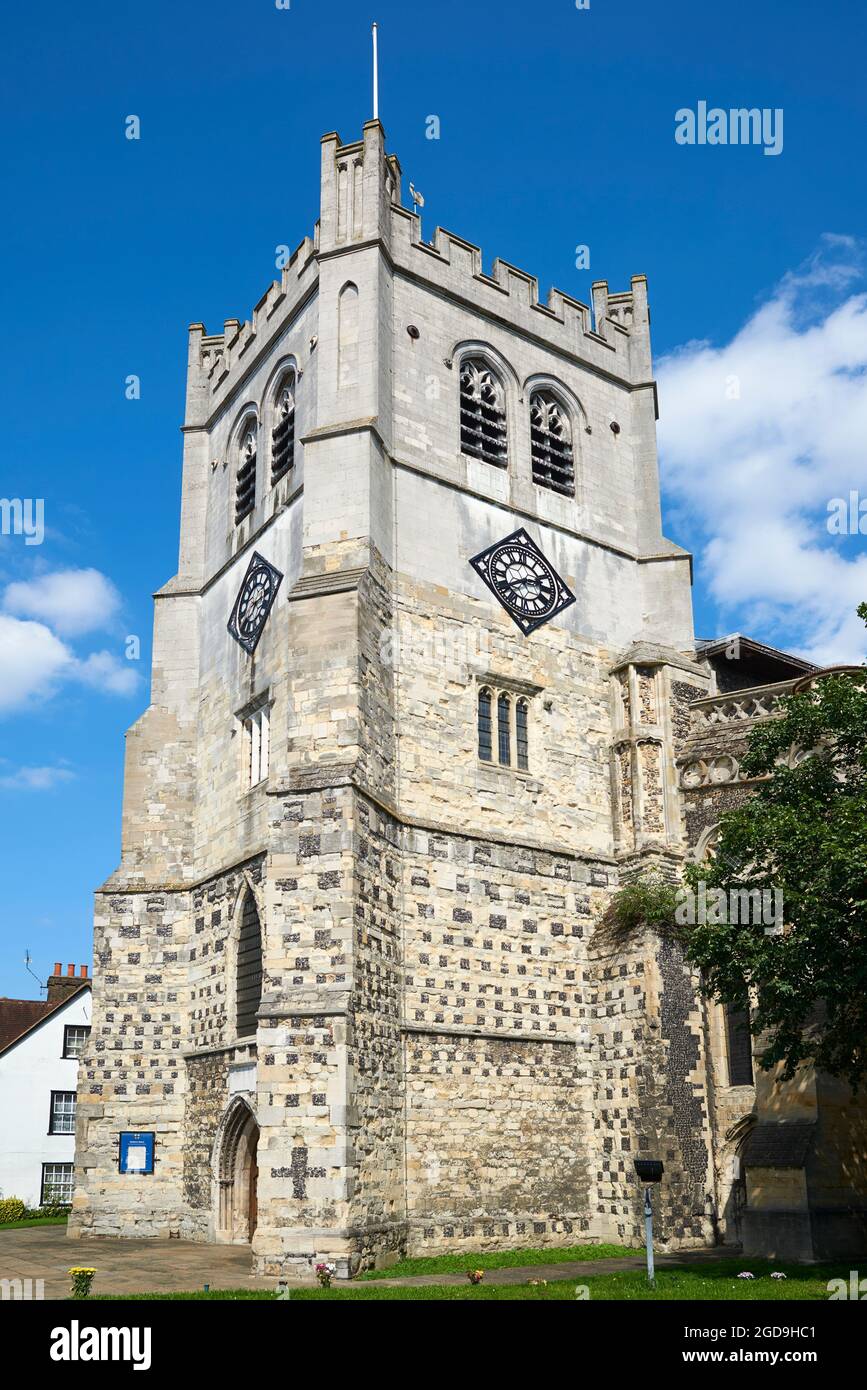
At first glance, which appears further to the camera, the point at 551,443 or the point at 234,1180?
the point at 551,443

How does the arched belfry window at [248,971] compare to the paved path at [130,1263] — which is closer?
the paved path at [130,1263]

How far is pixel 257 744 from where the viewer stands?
27.2m

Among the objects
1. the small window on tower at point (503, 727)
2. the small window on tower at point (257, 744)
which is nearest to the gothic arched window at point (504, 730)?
the small window on tower at point (503, 727)

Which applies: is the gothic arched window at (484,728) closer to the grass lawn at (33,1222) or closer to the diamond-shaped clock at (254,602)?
the diamond-shaped clock at (254,602)

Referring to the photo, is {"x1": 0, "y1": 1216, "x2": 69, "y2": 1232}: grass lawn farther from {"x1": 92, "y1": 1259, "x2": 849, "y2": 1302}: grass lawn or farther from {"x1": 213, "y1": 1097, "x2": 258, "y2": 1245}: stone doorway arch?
{"x1": 92, "y1": 1259, "x2": 849, "y2": 1302}: grass lawn

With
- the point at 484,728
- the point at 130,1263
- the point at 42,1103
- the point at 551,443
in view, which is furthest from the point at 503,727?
the point at 42,1103

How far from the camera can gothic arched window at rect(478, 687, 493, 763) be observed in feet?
86.1

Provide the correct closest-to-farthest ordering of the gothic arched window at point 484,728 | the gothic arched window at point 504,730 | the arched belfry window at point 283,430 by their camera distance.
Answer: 1. the gothic arched window at point 484,728
2. the gothic arched window at point 504,730
3. the arched belfry window at point 283,430

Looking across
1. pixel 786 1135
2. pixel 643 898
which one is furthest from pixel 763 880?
pixel 643 898

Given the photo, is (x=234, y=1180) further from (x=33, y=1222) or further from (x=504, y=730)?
(x=33, y=1222)

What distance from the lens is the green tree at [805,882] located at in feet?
56.4
